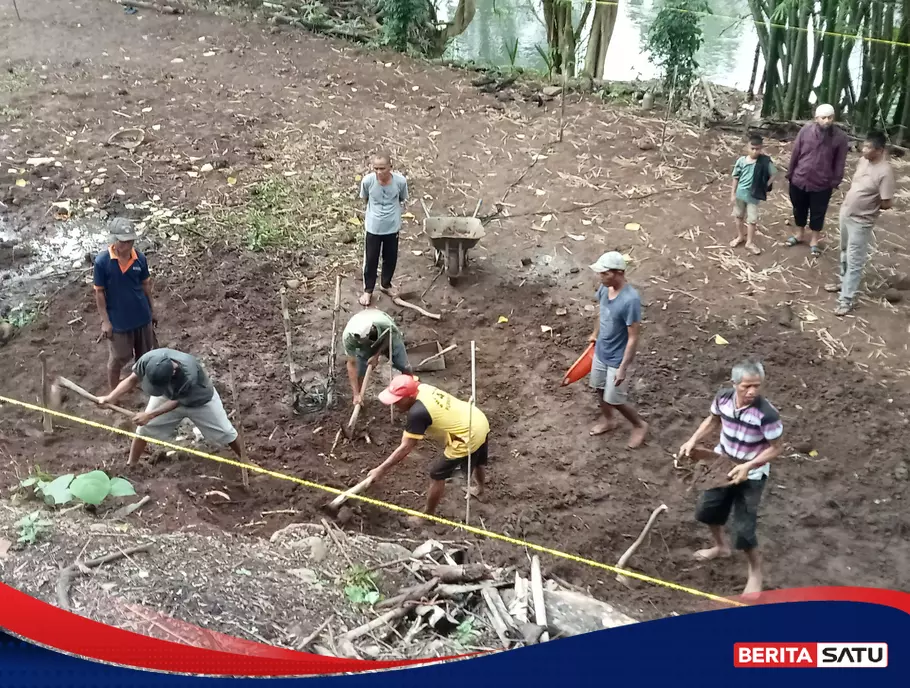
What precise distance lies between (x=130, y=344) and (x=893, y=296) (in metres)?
5.68

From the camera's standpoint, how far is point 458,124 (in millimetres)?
10172

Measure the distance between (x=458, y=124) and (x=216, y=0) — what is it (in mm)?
5265

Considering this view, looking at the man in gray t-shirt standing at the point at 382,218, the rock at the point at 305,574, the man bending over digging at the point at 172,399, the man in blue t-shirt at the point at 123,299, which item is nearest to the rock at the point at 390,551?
the rock at the point at 305,574

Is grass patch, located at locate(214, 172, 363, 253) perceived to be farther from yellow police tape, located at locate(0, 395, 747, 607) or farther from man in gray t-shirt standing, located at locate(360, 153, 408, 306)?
yellow police tape, located at locate(0, 395, 747, 607)

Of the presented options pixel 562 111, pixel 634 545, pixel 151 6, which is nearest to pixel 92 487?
pixel 634 545

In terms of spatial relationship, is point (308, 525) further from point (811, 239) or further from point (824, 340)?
point (811, 239)

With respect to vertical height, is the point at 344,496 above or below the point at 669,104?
below

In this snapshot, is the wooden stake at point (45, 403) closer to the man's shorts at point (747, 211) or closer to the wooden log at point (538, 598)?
the wooden log at point (538, 598)

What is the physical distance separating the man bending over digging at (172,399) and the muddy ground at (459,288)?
226mm

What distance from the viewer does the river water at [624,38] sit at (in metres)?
9.70

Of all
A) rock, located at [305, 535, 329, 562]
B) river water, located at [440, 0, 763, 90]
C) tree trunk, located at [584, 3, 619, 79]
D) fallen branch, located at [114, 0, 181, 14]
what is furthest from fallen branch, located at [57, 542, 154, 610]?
fallen branch, located at [114, 0, 181, 14]

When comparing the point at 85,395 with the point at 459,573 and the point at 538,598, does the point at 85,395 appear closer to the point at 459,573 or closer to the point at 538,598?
the point at 459,573

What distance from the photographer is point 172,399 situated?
189 inches

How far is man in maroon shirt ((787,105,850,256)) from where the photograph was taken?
683 cm
